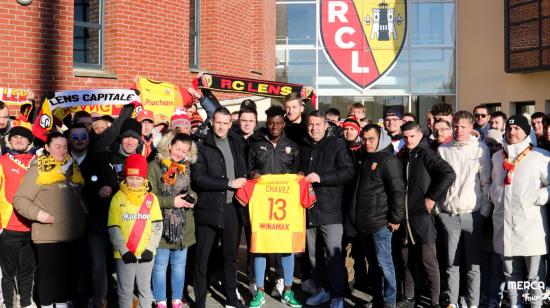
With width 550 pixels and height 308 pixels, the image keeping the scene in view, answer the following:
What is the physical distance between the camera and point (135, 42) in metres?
11.9

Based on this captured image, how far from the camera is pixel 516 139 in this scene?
6527mm

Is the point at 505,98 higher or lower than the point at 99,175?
higher

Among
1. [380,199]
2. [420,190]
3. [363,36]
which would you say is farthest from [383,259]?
[363,36]

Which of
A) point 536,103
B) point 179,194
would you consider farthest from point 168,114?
point 536,103

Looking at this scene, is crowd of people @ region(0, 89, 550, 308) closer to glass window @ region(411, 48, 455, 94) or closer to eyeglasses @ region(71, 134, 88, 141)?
eyeglasses @ region(71, 134, 88, 141)

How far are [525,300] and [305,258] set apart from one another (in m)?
2.70

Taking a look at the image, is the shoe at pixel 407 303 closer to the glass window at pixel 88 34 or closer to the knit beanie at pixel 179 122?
the knit beanie at pixel 179 122

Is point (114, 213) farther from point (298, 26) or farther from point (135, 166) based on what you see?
point (298, 26)

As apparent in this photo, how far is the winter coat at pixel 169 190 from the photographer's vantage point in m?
6.40

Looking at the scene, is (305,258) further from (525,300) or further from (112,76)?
(112,76)

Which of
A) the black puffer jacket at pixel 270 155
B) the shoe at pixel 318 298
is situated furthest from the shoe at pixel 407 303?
the black puffer jacket at pixel 270 155

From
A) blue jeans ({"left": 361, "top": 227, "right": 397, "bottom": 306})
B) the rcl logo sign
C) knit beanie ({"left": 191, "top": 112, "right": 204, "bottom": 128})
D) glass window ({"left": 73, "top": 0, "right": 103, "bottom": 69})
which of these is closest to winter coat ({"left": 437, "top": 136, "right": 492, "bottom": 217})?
blue jeans ({"left": 361, "top": 227, "right": 397, "bottom": 306})

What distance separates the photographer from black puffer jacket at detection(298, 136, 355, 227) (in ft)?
22.8

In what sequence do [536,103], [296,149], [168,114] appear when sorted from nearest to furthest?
1. [296,149]
2. [168,114]
3. [536,103]
